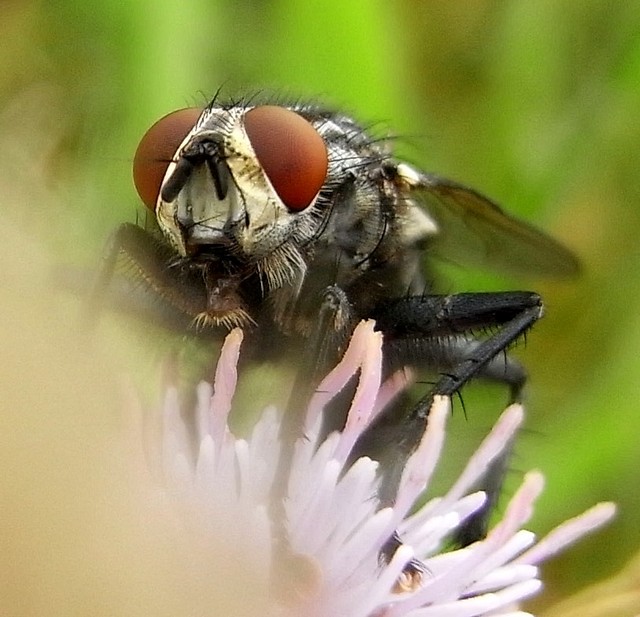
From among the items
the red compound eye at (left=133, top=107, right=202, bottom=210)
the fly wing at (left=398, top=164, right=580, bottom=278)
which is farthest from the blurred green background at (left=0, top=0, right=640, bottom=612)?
the red compound eye at (left=133, top=107, right=202, bottom=210)

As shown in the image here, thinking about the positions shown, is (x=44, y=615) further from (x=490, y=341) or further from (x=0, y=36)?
(x=0, y=36)

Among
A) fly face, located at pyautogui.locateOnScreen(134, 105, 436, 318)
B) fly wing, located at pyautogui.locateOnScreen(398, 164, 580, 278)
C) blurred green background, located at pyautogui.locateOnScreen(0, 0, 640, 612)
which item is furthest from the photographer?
blurred green background, located at pyautogui.locateOnScreen(0, 0, 640, 612)

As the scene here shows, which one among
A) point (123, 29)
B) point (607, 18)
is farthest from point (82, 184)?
point (607, 18)

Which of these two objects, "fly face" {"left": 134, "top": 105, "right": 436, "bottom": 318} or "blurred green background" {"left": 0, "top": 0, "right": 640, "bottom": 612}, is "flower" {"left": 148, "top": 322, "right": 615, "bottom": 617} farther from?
"blurred green background" {"left": 0, "top": 0, "right": 640, "bottom": 612}

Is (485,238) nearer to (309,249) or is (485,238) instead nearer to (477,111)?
(309,249)

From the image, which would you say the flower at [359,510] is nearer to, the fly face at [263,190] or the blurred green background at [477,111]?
the fly face at [263,190]
